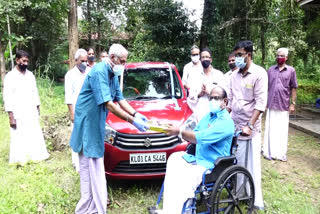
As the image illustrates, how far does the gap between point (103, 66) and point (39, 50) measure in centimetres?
1653

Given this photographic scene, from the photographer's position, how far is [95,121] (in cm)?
289

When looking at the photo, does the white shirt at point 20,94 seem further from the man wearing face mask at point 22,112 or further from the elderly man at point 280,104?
the elderly man at point 280,104

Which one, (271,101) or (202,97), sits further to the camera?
(271,101)

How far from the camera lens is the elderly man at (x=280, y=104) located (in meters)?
5.18

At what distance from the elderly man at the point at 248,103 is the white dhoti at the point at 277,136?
7.41 feet

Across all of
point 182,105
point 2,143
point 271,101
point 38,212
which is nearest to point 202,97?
point 182,105

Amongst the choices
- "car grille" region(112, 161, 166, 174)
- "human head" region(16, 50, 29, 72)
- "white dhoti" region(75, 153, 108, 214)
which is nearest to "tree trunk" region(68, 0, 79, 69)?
"human head" region(16, 50, 29, 72)

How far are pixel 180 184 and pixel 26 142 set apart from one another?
3.54 m

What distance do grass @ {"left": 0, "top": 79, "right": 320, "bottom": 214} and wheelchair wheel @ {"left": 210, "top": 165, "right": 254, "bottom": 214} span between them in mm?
541

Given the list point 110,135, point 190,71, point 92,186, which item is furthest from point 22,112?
point 190,71

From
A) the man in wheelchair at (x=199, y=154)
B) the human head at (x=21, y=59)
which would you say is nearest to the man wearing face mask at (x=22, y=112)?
the human head at (x=21, y=59)

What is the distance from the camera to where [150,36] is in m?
9.78

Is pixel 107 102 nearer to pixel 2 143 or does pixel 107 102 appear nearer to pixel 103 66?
pixel 103 66

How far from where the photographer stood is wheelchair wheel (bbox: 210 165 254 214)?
260 cm
